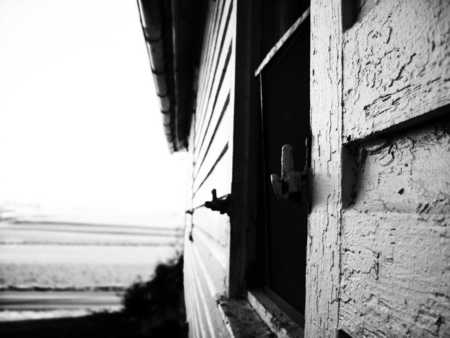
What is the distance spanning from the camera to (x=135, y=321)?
23.6 feet

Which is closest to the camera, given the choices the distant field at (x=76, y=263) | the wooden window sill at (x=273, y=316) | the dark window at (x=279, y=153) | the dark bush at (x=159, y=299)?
the wooden window sill at (x=273, y=316)

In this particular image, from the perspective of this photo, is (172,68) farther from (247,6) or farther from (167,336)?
(167,336)

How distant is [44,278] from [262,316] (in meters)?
16.4

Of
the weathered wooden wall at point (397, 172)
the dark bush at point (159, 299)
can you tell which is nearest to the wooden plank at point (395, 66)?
the weathered wooden wall at point (397, 172)

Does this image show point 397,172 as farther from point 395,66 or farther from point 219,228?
point 219,228

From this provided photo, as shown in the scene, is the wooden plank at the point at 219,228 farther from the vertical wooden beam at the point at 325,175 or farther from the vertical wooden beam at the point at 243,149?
the vertical wooden beam at the point at 325,175

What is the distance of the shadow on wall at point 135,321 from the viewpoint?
5.96 meters

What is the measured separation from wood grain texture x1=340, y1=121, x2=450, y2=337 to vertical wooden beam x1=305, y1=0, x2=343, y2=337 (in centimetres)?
3

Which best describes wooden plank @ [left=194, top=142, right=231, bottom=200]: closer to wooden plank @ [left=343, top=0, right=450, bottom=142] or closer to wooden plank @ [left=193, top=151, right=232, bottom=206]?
wooden plank @ [left=193, top=151, right=232, bottom=206]

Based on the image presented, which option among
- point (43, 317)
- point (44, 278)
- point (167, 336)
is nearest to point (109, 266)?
point (44, 278)

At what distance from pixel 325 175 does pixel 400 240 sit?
0.19 m

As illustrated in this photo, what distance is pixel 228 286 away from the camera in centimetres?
120

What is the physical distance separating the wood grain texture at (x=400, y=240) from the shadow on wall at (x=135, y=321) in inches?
208

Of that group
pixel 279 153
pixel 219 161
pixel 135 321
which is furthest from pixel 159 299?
pixel 279 153
